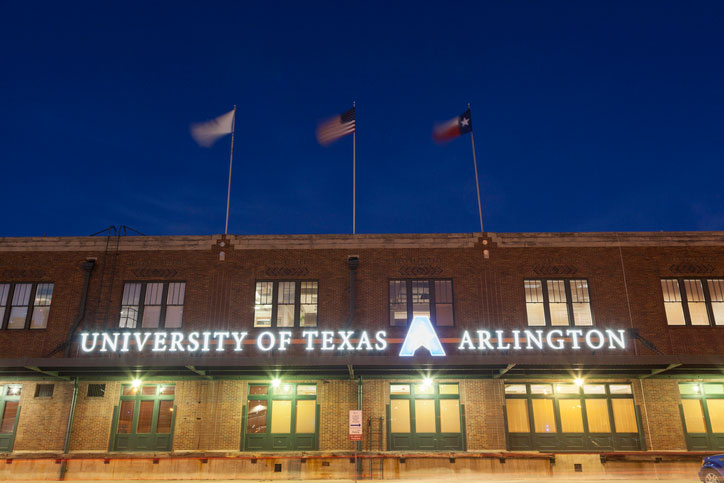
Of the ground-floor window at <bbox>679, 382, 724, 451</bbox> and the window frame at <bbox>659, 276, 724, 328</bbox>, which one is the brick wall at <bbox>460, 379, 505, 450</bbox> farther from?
the window frame at <bbox>659, 276, 724, 328</bbox>

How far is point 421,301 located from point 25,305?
1809 cm

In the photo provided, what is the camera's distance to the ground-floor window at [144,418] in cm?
2281

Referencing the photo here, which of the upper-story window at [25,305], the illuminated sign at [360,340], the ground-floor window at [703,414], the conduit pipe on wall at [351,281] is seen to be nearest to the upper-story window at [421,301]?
the illuminated sign at [360,340]

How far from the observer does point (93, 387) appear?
2359 cm

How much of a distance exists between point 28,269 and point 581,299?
83.7 feet

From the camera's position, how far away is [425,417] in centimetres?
2300

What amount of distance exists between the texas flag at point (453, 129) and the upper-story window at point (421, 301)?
775cm

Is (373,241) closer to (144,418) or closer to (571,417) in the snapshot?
(571,417)

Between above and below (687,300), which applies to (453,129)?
above

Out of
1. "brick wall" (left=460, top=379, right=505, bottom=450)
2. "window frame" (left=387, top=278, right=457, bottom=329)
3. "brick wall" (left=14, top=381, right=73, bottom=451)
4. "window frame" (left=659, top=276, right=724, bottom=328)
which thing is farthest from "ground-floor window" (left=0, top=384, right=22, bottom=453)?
"window frame" (left=659, top=276, right=724, bottom=328)

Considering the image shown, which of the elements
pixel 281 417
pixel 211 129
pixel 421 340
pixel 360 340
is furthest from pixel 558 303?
pixel 211 129

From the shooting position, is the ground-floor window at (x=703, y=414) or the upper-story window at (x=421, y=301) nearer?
the ground-floor window at (x=703, y=414)

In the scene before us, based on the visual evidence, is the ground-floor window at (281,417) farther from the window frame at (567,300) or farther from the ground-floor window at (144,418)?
the window frame at (567,300)

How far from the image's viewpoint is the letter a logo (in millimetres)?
22172
